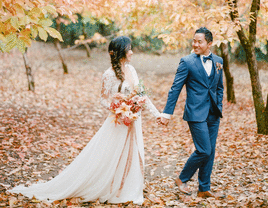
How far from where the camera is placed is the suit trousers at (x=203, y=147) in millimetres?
3572

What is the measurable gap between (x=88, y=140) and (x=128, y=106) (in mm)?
3619

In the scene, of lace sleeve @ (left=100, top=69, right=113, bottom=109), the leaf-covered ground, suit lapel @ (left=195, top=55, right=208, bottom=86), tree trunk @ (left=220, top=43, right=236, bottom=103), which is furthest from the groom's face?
tree trunk @ (left=220, top=43, right=236, bottom=103)

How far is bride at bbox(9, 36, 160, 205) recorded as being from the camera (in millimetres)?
3734

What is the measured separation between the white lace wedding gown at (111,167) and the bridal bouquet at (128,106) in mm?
154

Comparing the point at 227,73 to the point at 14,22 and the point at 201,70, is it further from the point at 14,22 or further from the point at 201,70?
the point at 14,22

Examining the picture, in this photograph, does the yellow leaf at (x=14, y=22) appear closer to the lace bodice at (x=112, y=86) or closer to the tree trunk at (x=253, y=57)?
the lace bodice at (x=112, y=86)

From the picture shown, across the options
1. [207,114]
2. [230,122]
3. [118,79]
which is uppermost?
[118,79]

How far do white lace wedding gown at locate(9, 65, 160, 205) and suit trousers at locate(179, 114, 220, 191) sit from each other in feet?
1.98

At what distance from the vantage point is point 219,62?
3723 mm

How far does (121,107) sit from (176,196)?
1.61m

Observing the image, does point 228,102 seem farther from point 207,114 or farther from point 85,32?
point 85,32

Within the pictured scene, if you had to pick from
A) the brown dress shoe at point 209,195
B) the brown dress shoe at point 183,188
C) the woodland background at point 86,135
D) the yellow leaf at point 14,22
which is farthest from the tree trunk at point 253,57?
the yellow leaf at point 14,22

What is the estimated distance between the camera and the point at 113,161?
12.4 ft

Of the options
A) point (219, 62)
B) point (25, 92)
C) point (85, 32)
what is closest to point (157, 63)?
point (85, 32)
